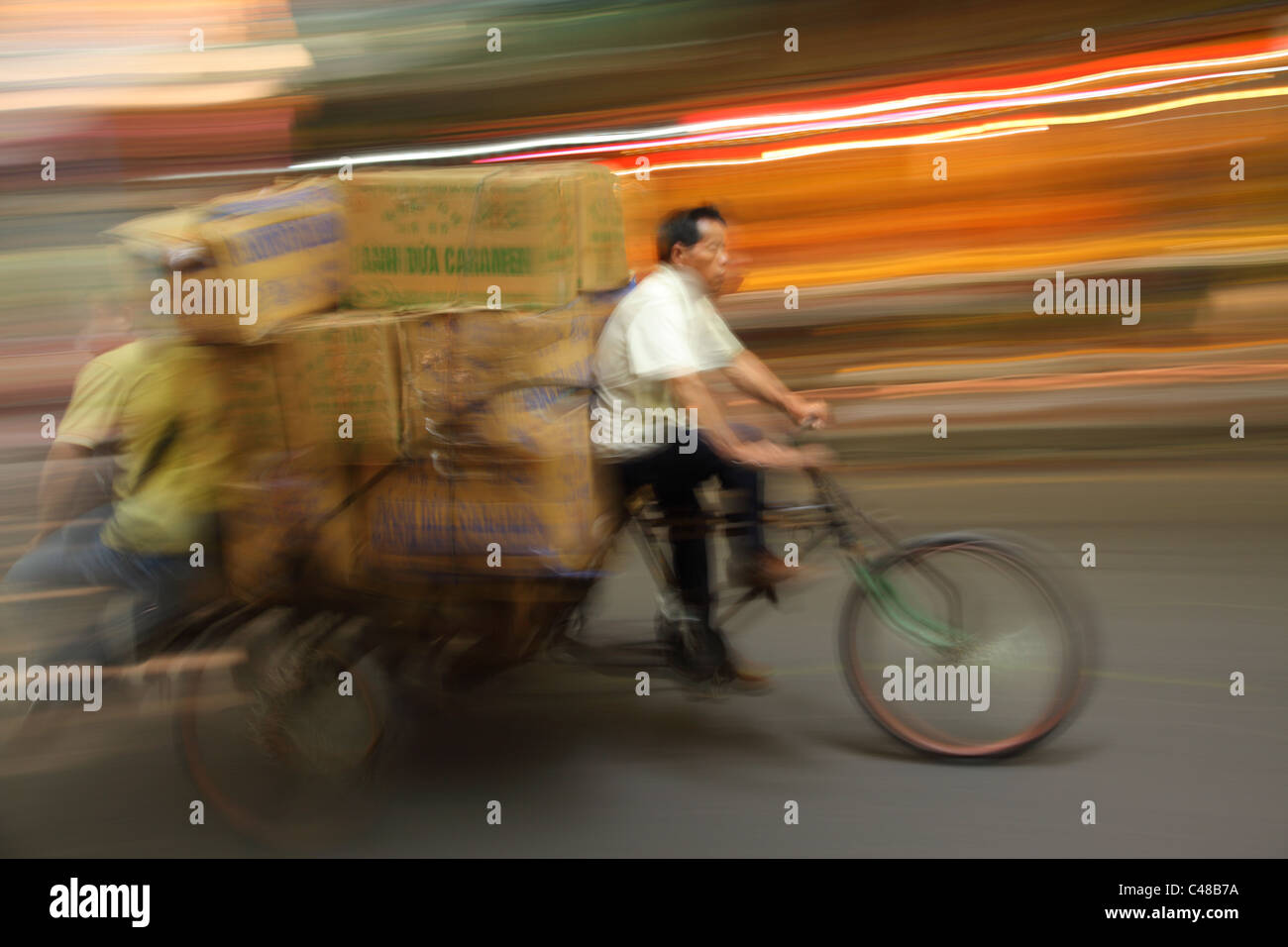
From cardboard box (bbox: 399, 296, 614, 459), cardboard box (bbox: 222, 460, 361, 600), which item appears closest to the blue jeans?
cardboard box (bbox: 222, 460, 361, 600)

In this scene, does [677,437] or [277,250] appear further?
[677,437]

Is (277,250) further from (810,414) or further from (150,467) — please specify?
(810,414)

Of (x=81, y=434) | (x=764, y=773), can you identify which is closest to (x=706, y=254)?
(x=764, y=773)

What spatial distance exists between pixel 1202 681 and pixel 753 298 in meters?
4.24

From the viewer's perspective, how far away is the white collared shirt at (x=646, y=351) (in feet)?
9.15

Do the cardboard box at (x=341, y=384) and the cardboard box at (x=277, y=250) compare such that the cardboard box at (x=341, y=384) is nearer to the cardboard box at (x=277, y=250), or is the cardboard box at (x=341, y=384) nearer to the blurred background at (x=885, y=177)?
the cardboard box at (x=277, y=250)

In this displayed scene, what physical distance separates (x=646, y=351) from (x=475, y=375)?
1.51 ft

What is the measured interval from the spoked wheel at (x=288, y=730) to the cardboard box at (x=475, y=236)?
883 mm

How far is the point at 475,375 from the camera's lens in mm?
2602

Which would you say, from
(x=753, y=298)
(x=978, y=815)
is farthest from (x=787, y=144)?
(x=978, y=815)

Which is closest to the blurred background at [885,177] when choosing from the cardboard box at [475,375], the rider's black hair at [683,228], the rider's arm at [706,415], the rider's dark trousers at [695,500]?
the rider's dark trousers at [695,500]

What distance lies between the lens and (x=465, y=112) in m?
7.29

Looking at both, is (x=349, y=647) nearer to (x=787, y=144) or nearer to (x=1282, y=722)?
(x=1282, y=722)
